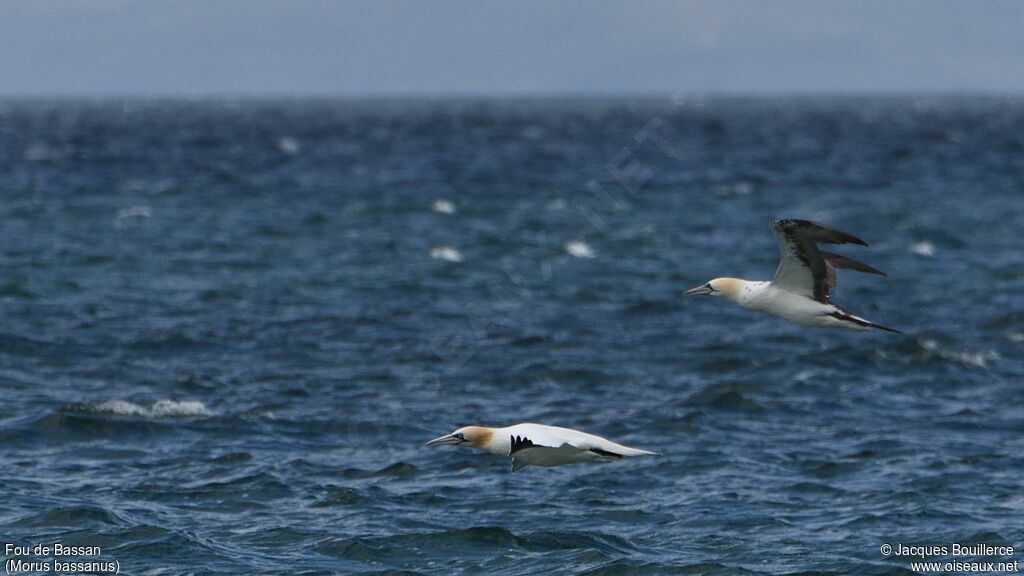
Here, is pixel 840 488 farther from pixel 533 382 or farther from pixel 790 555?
pixel 533 382

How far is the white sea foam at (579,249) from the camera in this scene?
40719mm

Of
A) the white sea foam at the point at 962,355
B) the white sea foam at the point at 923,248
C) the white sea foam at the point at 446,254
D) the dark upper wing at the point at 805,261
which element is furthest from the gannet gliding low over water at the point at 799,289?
the white sea foam at the point at 923,248

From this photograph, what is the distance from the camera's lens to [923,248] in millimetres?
41500

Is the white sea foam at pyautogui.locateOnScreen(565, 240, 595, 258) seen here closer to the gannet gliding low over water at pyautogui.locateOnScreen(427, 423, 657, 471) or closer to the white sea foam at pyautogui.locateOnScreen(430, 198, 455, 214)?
the white sea foam at pyautogui.locateOnScreen(430, 198, 455, 214)

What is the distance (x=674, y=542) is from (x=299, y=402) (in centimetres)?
812

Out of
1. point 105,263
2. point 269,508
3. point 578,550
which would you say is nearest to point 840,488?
point 578,550

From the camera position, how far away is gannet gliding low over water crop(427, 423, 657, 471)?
1374cm

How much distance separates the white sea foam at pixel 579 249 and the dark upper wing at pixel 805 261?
23468 millimetres

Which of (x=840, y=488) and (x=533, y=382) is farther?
(x=533, y=382)

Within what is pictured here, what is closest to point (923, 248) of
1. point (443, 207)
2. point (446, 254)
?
point (446, 254)

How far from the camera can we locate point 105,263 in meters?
37.8

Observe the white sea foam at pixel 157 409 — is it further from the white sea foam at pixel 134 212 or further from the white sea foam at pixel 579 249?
the white sea foam at pixel 134 212

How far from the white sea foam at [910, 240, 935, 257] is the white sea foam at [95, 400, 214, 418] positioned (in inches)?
929

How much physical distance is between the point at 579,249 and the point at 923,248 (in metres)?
9.09
